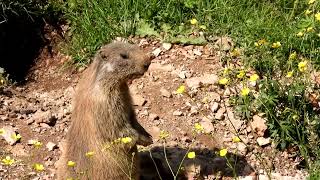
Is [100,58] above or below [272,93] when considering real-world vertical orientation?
above

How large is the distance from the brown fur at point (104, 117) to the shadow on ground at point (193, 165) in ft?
1.79

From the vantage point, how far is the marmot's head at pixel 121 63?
5.11 metres

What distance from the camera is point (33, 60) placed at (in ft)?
24.5

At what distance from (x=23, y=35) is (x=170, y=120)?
2.41 metres

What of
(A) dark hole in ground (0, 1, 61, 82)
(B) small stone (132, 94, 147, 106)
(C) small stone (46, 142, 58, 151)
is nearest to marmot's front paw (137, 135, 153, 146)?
(B) small stone (132, 94, 147, 106)

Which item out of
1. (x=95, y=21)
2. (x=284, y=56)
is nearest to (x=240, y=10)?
(x=284, y=56)

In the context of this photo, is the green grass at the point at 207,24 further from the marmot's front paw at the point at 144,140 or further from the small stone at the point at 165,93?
the marmot's front paw at the point at 144,140

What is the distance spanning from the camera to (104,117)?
5.09 m

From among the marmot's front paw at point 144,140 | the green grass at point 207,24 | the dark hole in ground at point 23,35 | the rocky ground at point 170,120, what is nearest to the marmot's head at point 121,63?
the marmot's front paw at point 144,140

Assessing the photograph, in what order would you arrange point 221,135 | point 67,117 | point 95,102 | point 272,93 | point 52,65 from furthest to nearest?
point 52,65 → point 67,117 → point 221,135 → point 272,93 → point 95,102

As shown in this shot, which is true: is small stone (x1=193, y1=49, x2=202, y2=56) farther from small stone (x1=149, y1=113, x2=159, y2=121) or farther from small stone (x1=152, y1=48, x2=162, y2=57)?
small stone (x1=149, y1=113, x2=159, y2=121)

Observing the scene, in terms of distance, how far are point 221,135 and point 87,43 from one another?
207cm

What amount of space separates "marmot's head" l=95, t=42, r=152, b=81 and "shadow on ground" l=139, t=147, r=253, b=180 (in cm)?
95

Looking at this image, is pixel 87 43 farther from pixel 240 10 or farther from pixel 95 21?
pixel 240 10
